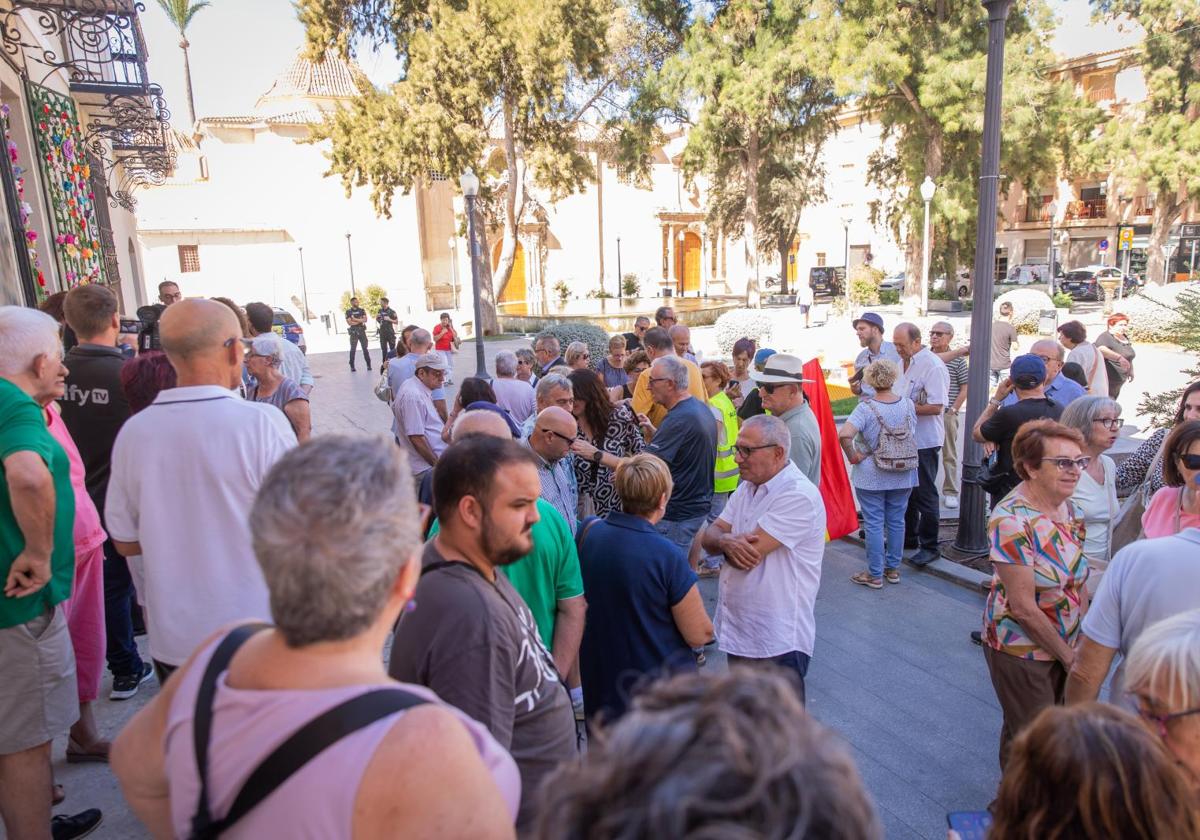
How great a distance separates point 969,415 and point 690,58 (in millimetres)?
25435

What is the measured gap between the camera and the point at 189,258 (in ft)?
117

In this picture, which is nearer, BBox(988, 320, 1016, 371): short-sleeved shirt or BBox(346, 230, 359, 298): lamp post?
BBox(988, 320, 1016, 371): short-sleeved shirt

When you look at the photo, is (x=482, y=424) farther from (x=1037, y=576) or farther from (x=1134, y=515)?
(x=1134, y=515)

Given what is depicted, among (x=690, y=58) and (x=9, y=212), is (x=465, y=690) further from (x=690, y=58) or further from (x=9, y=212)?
(x=690, y=58)

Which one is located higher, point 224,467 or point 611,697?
point 224,467

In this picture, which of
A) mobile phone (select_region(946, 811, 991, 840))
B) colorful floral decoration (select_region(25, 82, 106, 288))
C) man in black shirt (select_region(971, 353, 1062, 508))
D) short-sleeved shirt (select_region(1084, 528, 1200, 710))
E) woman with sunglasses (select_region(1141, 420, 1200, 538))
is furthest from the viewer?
colorful floral decoration (select_region(25, 82, 106, 288))

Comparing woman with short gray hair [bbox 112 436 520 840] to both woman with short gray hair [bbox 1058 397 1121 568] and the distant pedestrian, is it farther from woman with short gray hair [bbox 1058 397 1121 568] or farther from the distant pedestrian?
the distant pedestrian

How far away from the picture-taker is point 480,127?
22.2m

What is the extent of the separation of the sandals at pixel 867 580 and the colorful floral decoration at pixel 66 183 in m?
8.24

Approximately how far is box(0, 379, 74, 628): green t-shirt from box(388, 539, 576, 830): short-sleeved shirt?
1.64 metres

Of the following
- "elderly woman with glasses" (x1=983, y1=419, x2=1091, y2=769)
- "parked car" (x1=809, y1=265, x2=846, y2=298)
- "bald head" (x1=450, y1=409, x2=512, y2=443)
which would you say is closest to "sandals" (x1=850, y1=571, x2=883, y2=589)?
"elderly woman with glasses" (x1=983, y1=419, x2=1091, y2=769)

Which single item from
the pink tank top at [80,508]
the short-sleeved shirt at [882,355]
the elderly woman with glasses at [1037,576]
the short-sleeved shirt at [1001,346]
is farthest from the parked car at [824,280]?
the pink tank top at [80,508]

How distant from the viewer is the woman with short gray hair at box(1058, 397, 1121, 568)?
12.8 feet

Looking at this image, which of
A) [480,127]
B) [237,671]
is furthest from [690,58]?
[237,671]
